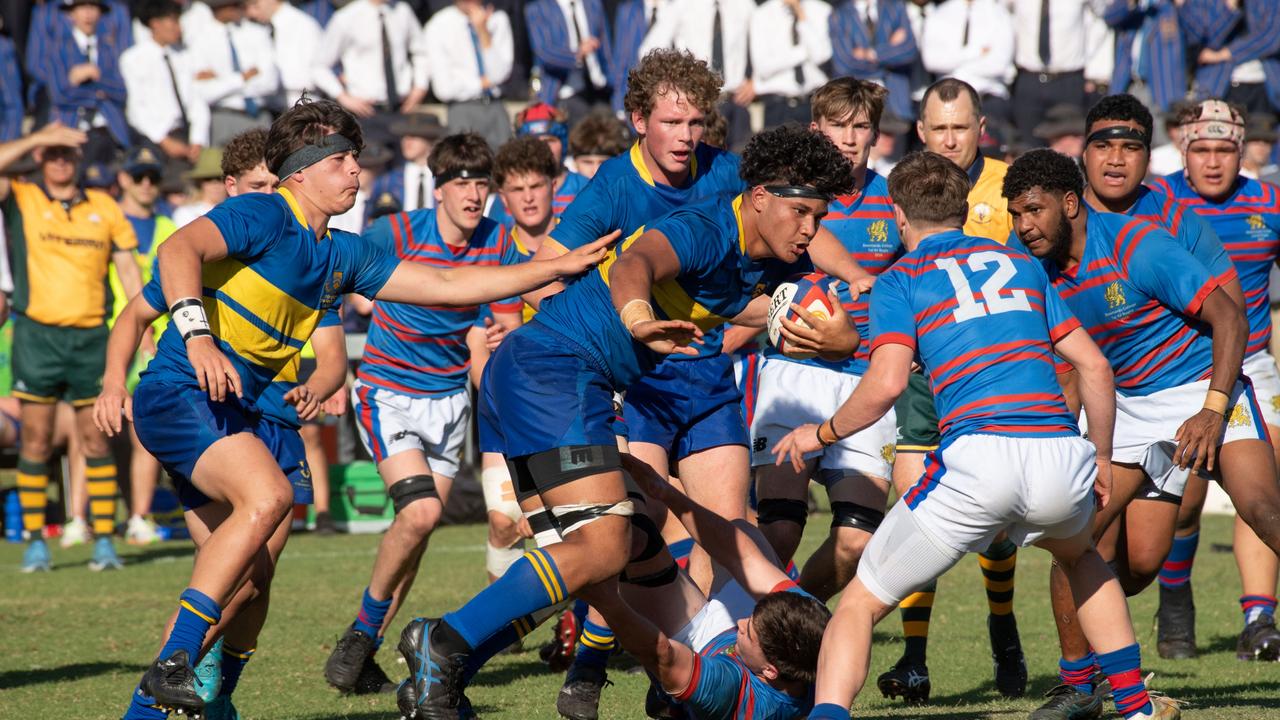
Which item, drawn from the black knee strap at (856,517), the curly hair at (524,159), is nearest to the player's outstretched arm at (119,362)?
the black knee strap at (856,517)

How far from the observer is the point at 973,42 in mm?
16141

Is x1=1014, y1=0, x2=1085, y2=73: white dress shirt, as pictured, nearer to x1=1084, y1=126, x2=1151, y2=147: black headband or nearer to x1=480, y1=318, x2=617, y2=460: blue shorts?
x1=1084, y1=126, x2=1151, y2=147: black headband

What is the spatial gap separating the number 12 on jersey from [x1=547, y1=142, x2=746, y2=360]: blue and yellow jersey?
144 cm

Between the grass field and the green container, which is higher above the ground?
the grass field

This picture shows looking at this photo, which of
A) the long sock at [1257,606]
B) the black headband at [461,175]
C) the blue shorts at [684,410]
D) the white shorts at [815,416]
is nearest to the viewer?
the blue shorts at [684,410]

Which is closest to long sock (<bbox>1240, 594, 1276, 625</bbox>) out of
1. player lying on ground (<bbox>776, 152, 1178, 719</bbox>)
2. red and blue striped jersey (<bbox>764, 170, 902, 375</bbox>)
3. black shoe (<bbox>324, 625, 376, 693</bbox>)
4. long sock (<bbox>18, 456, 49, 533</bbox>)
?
red and blue striped jersey (<bbox>764, 170, 902, 375</bbox>)

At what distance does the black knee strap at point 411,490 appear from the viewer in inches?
302

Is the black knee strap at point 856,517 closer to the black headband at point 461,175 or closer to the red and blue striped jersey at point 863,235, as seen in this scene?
the red and blue striped jersey at point 863,235

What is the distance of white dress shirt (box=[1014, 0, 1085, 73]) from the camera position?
16250 millimetres

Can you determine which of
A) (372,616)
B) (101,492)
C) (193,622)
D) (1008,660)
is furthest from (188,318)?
(101,492)

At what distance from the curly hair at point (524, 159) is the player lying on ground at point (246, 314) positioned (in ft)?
9.18

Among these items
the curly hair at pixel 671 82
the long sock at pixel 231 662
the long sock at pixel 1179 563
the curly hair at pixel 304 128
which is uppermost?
the curly hair at pixel 671 82

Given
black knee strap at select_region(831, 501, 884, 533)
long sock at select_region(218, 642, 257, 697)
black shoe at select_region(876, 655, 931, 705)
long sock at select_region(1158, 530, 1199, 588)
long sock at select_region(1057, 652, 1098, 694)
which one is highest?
black knee strap at select_region(831, 501, 884, 533)

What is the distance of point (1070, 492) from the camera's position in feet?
16.5
